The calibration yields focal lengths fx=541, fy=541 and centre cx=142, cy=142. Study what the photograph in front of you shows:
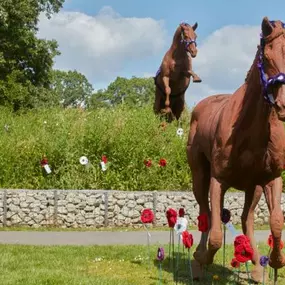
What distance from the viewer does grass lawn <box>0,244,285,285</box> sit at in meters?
5.82

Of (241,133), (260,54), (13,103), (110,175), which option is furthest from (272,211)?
(13,103)

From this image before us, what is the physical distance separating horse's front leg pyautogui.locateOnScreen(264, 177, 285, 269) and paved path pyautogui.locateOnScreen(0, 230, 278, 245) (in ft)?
13.0

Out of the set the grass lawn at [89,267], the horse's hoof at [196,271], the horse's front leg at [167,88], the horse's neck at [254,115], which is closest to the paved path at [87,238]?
the grass lawn at [89,267]

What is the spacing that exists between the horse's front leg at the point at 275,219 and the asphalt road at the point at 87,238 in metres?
3.94

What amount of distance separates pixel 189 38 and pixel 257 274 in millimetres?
8640

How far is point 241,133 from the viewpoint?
5.07m

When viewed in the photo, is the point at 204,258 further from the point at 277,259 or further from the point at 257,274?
the point at 257,274

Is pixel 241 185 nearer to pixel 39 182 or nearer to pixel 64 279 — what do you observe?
pixel 64 279

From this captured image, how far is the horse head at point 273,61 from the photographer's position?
13.0 feet

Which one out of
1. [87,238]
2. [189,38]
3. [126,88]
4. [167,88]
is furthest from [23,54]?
[126,88]

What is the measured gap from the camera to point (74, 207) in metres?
10.9

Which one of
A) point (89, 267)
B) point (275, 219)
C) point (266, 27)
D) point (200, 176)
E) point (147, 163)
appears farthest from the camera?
point (147, 163)

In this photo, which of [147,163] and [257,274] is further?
[147,163]

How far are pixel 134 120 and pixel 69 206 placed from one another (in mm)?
3381
